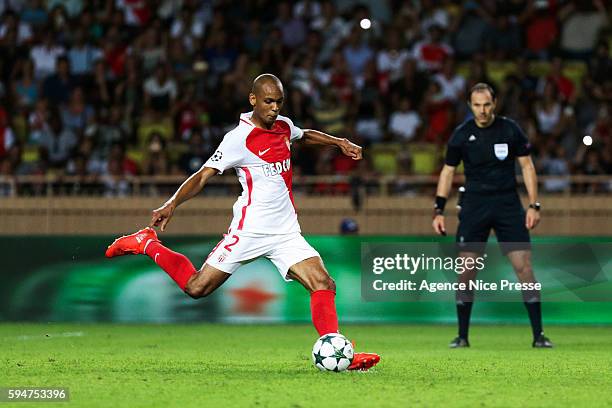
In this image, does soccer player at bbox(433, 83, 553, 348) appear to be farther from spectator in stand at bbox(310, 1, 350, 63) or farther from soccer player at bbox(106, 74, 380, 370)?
spectator in stand at bbox(310, 1, 350, 63)

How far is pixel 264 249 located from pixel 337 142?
1021 millimetres

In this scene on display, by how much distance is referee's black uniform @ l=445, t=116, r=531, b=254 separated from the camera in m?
12.5

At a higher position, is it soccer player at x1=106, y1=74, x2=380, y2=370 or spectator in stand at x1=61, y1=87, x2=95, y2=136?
spectator in stand at x1=61, y1=87, x2=95, y2=136

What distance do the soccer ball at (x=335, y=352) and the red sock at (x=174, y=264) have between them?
4.54ft

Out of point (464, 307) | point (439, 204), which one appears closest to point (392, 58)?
point (439, 204)

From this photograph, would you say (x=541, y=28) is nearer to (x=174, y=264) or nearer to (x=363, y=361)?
(x=174, y=264)

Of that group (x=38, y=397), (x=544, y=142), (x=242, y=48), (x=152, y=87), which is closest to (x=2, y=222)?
(x=152, y=87)

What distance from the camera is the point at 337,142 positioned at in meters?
10.2

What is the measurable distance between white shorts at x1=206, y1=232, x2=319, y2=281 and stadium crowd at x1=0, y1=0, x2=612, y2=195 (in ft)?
30.5

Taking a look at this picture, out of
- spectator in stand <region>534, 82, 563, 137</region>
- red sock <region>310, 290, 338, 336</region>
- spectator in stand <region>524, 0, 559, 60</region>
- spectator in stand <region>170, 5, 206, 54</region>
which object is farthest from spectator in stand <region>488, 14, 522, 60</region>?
red sock <region>310, 290, 338, 336</region>

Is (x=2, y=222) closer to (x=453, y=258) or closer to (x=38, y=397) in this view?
(x=453, y=258)

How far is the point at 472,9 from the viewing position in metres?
22.2

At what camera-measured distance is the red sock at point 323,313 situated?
9602 mm

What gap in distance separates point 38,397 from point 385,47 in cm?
1473
